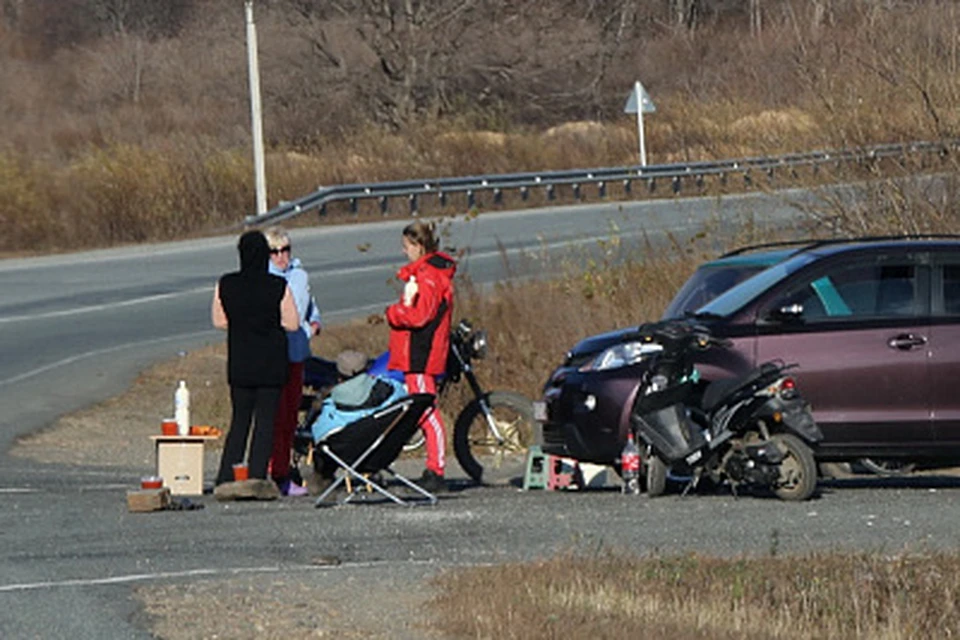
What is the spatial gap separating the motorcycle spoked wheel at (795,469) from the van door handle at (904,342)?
106cm

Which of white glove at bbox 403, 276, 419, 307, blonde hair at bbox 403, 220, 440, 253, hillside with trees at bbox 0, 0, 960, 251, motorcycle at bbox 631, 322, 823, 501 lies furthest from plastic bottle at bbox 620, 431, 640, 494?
hillside with trees at bbox 0, 0, 960, 251

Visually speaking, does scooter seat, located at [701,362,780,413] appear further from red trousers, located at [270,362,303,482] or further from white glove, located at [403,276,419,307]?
red trousers, located at [270,362,303,482]

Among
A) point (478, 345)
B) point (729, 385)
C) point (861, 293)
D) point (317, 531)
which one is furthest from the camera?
point (478, 345)

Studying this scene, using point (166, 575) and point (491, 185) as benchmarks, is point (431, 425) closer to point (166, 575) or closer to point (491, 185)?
point (166, 575)

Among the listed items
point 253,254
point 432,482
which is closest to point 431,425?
point 432,482

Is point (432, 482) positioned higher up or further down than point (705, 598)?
further down

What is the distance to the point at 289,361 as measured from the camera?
15461 millimetres

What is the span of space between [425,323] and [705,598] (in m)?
5.10

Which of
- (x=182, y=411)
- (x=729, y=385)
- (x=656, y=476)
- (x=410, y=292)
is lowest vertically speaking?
(x=656, y=476)

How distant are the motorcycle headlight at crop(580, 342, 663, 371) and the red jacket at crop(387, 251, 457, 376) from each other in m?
1.17

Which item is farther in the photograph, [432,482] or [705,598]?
[432,482]

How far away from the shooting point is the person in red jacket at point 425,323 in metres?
15.1

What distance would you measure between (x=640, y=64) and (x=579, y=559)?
55162mm

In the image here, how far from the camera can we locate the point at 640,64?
216ft
